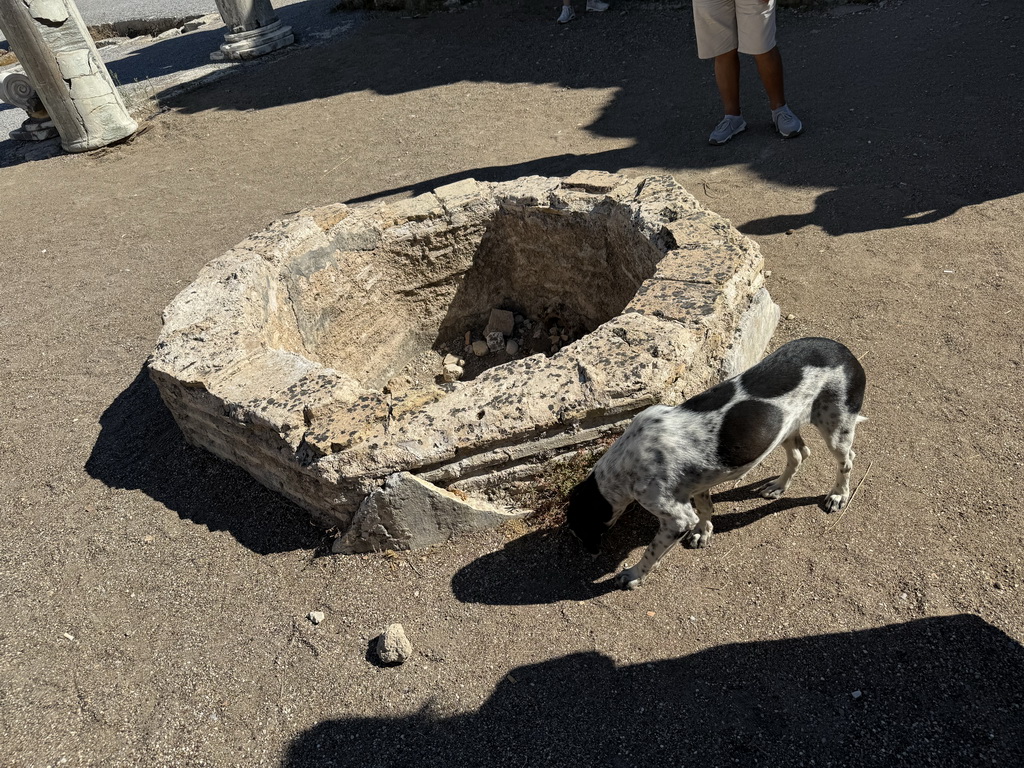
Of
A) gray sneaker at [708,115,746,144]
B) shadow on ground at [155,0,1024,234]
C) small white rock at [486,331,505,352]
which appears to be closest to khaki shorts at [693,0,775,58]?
Answer: gray sneaker at [708,115,746,144]

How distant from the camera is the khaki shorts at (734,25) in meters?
6.18

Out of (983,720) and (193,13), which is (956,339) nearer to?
(983,720)

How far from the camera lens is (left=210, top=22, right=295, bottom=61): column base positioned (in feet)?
39.6

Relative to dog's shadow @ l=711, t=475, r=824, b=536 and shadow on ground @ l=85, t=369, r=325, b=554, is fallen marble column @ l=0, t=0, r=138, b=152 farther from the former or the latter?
dog's shadow @ l=711, t=475, r=824, b=536

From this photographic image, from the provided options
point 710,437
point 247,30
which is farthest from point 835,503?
point 247,30

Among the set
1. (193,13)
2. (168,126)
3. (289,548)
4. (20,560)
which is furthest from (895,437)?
(193,13)

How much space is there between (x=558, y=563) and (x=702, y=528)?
2.37ft

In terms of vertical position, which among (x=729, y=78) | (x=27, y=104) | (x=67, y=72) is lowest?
(x=729, y=78)

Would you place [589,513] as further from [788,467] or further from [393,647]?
[788,467]

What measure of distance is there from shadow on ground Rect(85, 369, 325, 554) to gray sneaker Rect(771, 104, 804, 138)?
5.77 m

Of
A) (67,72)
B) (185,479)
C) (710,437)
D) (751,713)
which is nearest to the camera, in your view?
(751,713)

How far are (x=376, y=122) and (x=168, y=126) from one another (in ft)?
10.8

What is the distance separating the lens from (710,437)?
2920 millimetres

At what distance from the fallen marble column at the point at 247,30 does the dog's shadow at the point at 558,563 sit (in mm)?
11737
